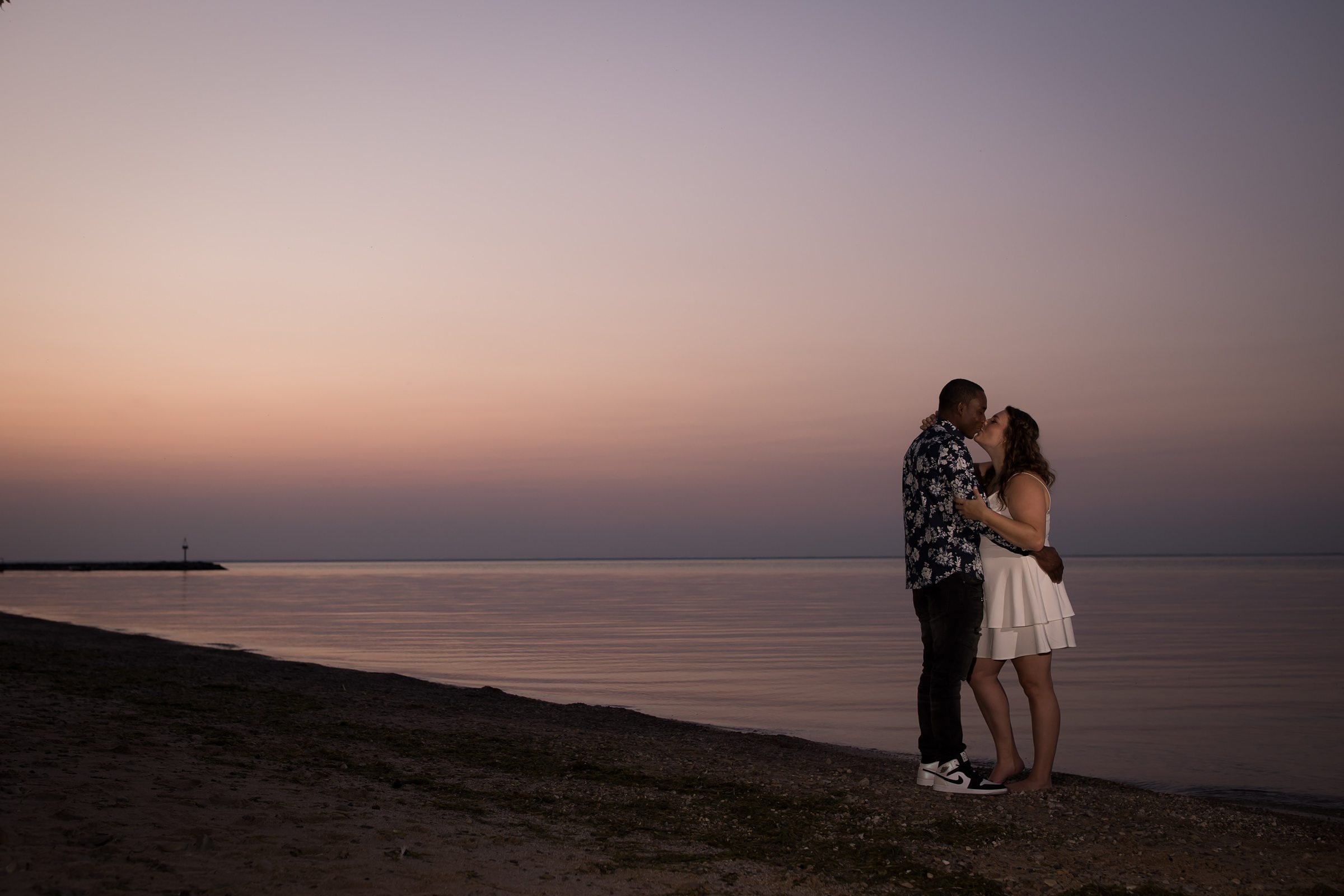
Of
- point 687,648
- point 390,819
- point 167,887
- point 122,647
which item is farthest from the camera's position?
point 687,648

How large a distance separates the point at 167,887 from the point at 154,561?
16043cm

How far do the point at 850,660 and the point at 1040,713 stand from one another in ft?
40.6

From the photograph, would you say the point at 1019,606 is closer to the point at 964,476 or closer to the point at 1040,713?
the point at 1040,713

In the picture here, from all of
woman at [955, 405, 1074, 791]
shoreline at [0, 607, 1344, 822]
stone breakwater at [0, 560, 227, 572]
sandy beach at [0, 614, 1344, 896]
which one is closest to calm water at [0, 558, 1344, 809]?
shoreline at [0, 607, 1344, 822]

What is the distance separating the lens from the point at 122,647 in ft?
58.5

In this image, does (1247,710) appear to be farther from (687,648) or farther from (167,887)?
(167,887)

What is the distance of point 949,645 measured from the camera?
602 cm

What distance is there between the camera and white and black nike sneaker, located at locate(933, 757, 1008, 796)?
6.07m

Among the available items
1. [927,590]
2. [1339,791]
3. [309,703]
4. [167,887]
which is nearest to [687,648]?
[309,703]

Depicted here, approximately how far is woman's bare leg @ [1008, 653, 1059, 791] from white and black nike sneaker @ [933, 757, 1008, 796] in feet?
0.90

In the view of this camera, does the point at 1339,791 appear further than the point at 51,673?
No

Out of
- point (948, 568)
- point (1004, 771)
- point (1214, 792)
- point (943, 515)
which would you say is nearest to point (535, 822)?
point (948, 568)

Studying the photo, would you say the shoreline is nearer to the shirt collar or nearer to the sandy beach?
the sandy beach

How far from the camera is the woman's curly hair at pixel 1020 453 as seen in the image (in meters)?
6.14
